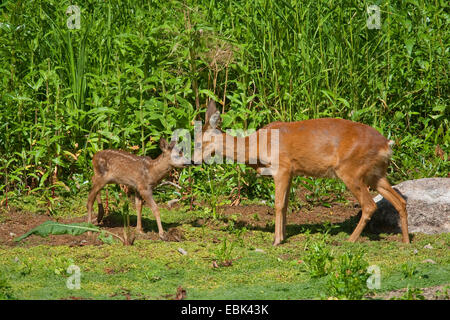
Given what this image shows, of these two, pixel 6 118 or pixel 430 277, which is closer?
pixel 430 277

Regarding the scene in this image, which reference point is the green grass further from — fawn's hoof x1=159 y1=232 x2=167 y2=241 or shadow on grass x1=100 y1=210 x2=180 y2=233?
shadow on grass x1=100 y1=210 x2=180 y2=233

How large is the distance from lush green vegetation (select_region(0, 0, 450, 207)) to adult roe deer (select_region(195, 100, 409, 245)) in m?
0.73

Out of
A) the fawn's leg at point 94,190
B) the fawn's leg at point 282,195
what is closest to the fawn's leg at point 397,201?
the fawn's leg at point 282,195

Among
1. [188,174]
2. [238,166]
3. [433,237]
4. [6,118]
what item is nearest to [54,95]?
[6,118]

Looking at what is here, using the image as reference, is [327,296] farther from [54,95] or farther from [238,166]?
[54,95]

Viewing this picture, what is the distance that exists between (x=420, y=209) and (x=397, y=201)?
1.55 ft

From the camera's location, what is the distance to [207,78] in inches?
403

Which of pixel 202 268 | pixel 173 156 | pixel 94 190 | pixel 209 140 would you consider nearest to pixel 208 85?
pixel 209 140

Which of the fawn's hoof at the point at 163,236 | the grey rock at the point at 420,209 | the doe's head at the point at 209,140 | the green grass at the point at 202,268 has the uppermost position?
the doe's head at the point at 209,140

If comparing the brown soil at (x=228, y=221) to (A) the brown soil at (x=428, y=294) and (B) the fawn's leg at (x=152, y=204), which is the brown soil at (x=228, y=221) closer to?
(B) the fawn's leg at (x=152, y=204)

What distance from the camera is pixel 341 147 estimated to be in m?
8.01

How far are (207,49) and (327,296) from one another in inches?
189

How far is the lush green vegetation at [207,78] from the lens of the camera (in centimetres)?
933

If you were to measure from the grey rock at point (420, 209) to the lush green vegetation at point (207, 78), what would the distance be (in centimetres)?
108
